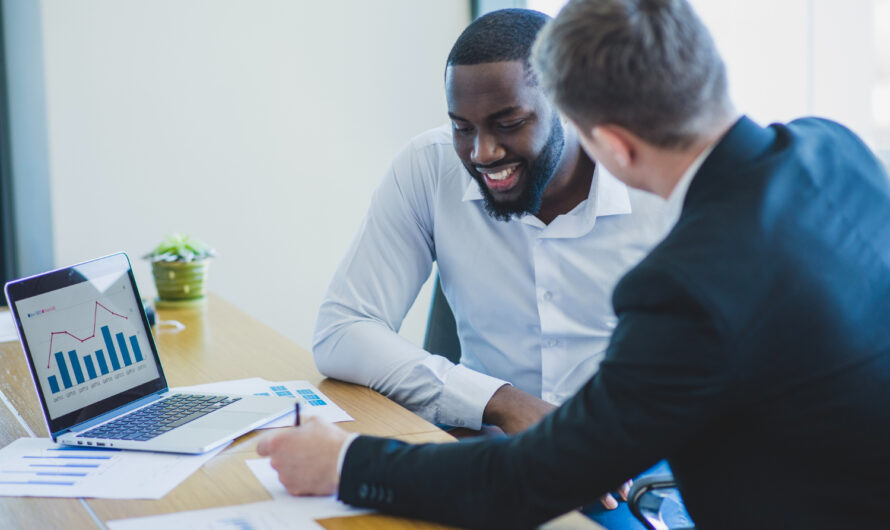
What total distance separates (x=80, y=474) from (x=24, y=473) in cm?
8

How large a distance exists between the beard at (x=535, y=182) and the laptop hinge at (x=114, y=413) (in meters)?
0.69

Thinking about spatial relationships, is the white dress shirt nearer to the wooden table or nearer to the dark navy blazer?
the wooden table

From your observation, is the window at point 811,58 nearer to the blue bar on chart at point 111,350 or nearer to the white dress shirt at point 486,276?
the white dress shirt at point 486,276

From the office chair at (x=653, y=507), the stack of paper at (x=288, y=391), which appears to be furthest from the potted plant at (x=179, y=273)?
the office chair at (x=653, y=507)

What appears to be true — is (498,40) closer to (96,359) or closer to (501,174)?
(501,174)

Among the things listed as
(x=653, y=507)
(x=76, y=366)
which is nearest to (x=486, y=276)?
(x=653, y=507)

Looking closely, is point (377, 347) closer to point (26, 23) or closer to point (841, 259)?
point (841, 259)

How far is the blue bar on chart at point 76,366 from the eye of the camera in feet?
4.54

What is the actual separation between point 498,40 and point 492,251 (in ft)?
1.38

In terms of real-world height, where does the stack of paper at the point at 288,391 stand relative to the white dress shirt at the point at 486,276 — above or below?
Result: below

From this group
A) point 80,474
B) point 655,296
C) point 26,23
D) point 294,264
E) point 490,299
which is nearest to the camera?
point 655,296

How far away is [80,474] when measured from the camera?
3.99ft

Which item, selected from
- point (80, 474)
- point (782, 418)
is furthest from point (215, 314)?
point (782, 418)

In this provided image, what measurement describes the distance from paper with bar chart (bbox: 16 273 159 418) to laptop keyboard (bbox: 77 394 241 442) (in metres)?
0.05
